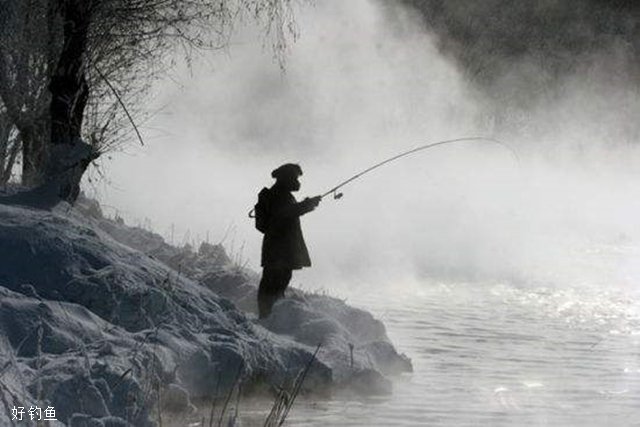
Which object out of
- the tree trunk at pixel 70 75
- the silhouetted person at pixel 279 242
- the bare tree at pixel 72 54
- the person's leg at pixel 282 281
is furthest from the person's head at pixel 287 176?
the tree trunk at pixel 70 75

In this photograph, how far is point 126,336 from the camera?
10383 millimetres

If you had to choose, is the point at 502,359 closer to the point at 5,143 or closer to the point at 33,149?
the point at 33,149

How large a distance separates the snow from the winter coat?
0.38 m

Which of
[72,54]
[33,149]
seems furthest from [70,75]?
[33,149]

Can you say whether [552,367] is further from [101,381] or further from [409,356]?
[101,381]

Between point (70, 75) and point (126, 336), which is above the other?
point (70, 75)

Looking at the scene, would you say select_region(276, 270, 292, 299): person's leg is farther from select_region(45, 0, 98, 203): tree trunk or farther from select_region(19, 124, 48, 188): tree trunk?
select_region(19, 124, 48, 188): tree trunk

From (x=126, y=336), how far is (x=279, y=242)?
3550 millimetres

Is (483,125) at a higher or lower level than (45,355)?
higher

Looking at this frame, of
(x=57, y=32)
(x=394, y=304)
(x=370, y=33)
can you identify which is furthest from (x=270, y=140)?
(x=57, y=32)

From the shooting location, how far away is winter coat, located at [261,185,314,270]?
13695 mm

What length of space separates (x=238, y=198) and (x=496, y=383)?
2238 cm

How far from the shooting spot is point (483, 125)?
168ft

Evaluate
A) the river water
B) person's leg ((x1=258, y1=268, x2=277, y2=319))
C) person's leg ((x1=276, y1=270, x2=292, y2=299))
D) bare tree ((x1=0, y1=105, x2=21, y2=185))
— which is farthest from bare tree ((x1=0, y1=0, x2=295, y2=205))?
the river water
